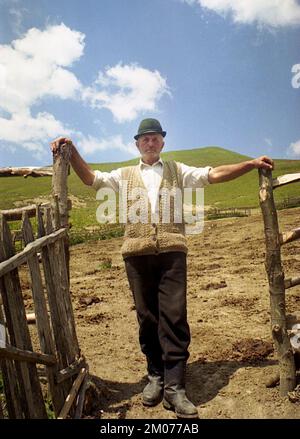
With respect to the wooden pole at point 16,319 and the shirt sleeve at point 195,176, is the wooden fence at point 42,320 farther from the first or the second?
the shirt sleeve at point 195,176

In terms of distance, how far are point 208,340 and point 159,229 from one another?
2.60 m

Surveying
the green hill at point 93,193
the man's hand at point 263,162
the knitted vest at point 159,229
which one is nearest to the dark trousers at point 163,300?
the knitted vest at point 159,229

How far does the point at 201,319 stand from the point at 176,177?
11.1 ft

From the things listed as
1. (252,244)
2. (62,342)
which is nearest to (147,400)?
(62,342)

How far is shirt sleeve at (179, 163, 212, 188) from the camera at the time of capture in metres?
4.42

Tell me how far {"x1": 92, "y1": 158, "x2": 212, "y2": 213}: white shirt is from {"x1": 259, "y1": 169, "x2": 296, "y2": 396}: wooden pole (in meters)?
0.62

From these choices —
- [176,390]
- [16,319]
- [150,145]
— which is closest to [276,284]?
[176,390]

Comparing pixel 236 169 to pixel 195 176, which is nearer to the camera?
pixel 236 169

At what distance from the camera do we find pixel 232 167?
170 inches

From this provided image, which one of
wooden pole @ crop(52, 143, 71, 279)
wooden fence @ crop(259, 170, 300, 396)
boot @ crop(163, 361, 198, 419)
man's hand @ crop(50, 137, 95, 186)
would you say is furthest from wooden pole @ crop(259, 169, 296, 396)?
wooden pole @ crop(52, 143, 71, 279)

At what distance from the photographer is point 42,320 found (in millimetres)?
3631

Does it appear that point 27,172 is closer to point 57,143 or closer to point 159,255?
point 57,143
